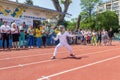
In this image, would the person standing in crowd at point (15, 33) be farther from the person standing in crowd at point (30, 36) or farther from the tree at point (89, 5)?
the tree at point (89, 5)

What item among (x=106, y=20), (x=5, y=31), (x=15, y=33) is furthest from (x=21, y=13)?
(x=106, y=20)

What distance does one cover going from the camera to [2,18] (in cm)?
2370

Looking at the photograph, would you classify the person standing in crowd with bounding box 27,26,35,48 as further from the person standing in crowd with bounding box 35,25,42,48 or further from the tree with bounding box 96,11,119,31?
the tree with bounding box 96,11,119,31

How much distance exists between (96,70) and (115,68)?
3.40 ft

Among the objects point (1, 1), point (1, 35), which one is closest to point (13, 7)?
point (1, 1)

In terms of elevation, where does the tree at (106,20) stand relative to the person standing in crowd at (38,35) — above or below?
above

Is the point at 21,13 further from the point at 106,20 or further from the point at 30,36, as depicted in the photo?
the point at 106,20

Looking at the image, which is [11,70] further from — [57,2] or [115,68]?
[57,2]

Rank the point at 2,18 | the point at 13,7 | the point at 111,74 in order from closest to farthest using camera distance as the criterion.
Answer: the point at 111,74, the point at 2,18, the point at 13,7

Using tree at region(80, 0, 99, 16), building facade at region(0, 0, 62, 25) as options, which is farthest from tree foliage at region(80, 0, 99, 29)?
building facade at region(0, 0, 62, 25)

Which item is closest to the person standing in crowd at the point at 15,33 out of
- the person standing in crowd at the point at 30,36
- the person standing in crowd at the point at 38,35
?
the person standing in crowd at the point at 30,36

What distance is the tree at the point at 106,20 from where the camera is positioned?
11016cm

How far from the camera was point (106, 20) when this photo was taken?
120188 millimetres

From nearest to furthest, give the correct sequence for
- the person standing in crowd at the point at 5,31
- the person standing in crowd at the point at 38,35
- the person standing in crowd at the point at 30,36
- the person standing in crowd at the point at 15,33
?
the person standing in crowd at the point at 5,31
the person standing in crowd at the point at 15,33
the person standing in crowd at the point at 30,36
the person standing in crowd at the point at 38,35
